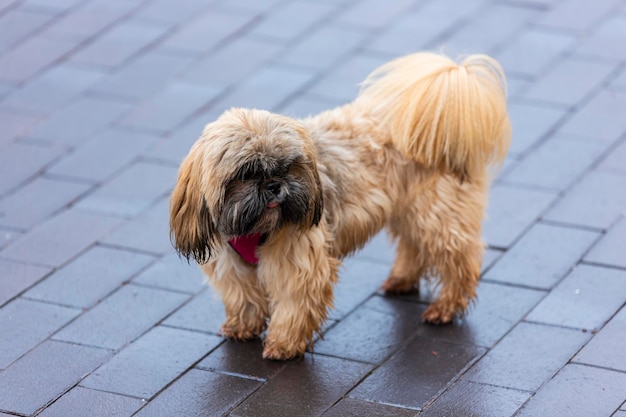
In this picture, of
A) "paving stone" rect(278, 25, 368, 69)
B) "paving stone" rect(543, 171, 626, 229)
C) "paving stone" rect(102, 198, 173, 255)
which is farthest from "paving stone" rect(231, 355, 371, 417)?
"paving stone" rect(278, 25, 368, 69)

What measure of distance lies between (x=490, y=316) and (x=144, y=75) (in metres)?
3.82

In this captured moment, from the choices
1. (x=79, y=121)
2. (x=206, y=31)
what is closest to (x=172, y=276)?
(x=79, y=121)

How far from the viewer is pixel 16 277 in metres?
5.83

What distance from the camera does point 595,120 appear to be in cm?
716

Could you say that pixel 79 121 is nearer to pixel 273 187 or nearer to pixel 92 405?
pixel 92 405

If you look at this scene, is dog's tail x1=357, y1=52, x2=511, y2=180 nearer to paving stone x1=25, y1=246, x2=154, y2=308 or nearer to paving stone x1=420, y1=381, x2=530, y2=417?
paving stone x1=420, y1=381, x2=530, y2=417

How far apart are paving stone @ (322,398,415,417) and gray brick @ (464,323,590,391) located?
44cm

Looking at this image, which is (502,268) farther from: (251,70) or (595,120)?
(251,70)

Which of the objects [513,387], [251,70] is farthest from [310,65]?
[513,387]

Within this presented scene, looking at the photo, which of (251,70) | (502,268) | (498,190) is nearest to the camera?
(502,268)

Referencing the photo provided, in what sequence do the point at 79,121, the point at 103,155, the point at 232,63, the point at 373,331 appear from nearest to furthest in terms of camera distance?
the point at 373,331, the point at 103,155, the point at 79,121, the point at 232,63

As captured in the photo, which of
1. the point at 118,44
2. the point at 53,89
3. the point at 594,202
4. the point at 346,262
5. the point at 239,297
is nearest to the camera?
the point at 239,297

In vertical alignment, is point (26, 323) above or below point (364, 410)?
above

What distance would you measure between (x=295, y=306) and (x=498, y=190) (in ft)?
6.99
